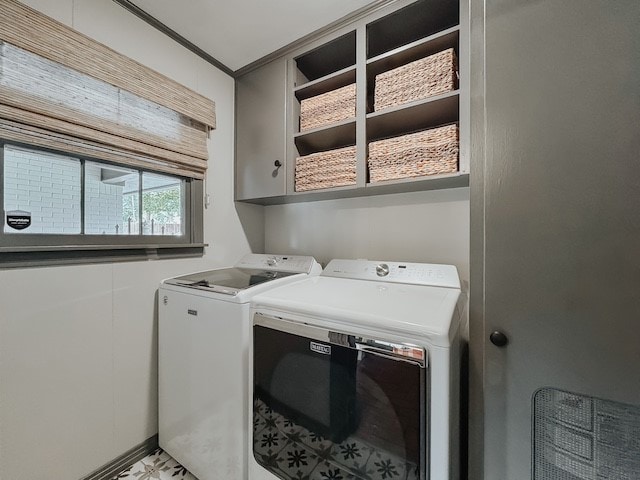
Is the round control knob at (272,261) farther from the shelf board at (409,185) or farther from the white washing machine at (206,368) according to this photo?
the shelf board at (409,185)

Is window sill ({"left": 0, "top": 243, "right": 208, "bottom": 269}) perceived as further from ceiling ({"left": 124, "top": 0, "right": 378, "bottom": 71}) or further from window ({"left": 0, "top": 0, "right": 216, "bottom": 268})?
ceiling ({"left": 124, "top": 0, "right": 378, "bottom": 71})

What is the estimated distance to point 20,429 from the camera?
3.52 feet

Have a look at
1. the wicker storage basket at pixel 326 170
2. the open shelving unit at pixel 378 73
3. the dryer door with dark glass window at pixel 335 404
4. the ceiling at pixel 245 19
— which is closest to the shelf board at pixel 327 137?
the open shelving unit at pixel 378 73

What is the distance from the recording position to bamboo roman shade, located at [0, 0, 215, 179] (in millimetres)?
1031

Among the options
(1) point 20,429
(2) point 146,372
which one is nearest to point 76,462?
(1) point 20,429

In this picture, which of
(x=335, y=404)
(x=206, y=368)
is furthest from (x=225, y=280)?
(x=335, y=404)

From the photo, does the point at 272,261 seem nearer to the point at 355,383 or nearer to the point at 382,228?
the point at 382,228

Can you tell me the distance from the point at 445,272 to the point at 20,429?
1.97 meters

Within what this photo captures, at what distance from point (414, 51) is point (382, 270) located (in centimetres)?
115

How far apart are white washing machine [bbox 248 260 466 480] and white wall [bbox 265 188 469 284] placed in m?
0.36

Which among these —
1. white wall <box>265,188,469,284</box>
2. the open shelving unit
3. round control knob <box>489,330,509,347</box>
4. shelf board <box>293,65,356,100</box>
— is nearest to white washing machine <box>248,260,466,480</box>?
round control knob <box>489,330,509,347</box>

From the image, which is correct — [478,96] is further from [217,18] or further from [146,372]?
[146,372]

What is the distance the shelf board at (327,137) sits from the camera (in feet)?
5.05

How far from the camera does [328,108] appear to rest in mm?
1571
